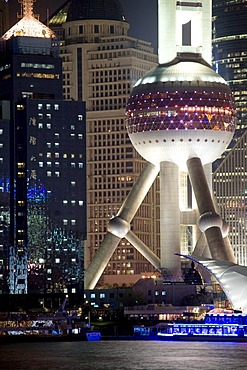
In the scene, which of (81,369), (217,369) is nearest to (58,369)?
(81,369)

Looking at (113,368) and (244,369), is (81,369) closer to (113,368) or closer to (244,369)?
(113,368)

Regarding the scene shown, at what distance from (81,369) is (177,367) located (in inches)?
377

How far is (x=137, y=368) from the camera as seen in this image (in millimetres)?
198000

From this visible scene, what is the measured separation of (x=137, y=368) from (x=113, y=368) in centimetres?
264

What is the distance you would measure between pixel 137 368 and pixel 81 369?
565 cm

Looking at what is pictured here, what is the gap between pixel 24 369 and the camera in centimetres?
19750

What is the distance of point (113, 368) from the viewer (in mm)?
199125

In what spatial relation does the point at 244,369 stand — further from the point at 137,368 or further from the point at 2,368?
the point at 2,368

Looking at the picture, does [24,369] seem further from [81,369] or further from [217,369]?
[217,369]

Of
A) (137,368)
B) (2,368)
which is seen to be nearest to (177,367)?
(137,368)

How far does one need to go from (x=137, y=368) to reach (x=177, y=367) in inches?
161

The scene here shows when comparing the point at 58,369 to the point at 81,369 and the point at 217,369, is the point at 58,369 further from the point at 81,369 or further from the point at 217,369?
the point at 217,369

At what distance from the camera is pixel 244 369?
641 feet

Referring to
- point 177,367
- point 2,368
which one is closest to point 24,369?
point 2,368
